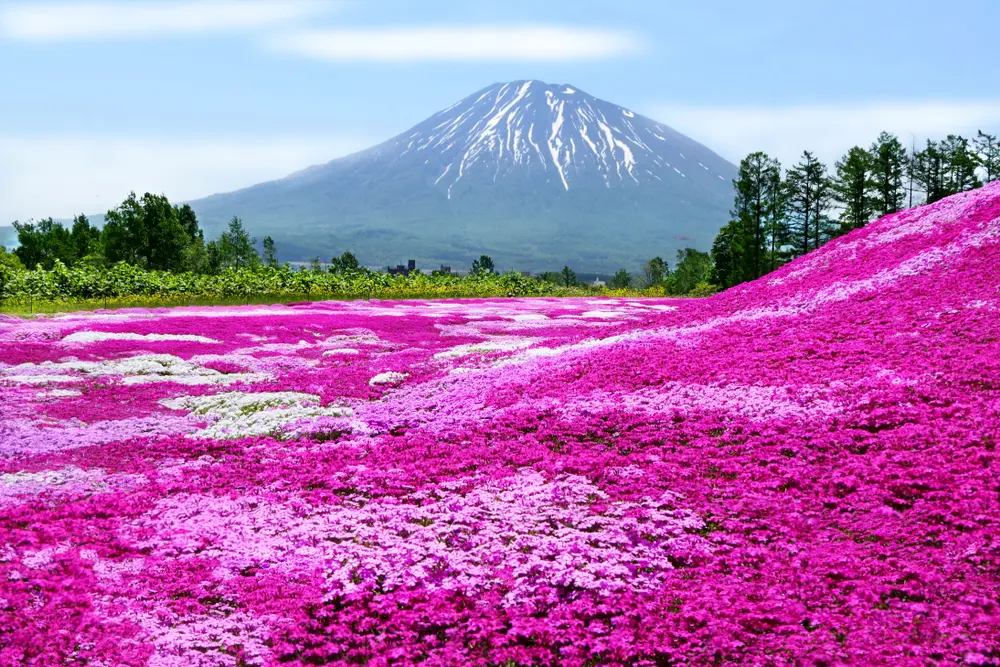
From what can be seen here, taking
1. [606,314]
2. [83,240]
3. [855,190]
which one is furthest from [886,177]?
[83,240]

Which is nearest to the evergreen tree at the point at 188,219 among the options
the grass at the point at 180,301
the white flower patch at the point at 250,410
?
the grass at the point at 180,301

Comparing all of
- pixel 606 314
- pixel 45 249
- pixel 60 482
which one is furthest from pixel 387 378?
pixel 45 249

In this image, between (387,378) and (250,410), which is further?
(387,378)

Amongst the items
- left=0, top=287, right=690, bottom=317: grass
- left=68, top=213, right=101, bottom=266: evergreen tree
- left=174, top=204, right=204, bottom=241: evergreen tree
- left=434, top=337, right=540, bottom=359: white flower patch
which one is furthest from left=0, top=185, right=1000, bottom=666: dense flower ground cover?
left=174, top=204, right=204, bottom=241: evergreen tree

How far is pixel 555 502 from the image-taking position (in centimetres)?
1030

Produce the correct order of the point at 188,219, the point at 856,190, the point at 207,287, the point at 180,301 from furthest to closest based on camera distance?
1. the point at 188,219
2. the point at 856,190
3. the point at 207,287
4. the point at 180,301

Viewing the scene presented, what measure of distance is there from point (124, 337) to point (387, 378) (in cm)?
1330

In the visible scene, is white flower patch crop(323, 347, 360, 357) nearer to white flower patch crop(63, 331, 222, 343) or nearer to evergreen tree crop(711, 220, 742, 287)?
white flower patch crop(63, 331, 222, 343)

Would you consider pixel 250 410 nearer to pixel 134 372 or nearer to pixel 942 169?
pixel 134 372

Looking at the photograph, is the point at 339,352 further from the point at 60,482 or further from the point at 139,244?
the point at 139,244

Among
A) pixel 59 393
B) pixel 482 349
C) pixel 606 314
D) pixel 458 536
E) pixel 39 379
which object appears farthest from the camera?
pixel 606 314

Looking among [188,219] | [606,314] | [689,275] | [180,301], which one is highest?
[188,219]

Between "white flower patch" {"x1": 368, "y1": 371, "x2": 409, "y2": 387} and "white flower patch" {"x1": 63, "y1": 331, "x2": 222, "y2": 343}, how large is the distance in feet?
36.0

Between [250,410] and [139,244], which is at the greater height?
[139,244]
